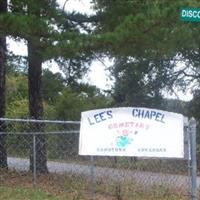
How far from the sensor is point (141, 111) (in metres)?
7.74

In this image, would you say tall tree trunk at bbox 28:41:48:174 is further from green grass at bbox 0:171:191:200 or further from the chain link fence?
green grass at bbox 0:171:191:200

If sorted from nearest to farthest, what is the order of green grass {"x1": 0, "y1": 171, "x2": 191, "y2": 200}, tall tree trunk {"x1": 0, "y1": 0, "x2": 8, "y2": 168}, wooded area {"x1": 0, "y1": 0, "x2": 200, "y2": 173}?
green grass {"x1": 0, "y1": 171, "x2": 191, "y2": 200} < wooded area {"x1": 0, "y1": 0, "x2": 200, "y2": 173} < tall tree trunk {"x1": 0, "y1": 0, "x2": 8, "y2": 168}

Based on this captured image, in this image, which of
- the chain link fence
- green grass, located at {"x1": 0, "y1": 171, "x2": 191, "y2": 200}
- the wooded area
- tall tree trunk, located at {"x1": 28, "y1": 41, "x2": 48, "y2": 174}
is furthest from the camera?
tall tree trunk, located at {"x1": 28, "y1": 41, "x2": 48, "y2": 174}

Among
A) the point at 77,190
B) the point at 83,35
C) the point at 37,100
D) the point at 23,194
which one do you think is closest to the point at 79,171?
the point at 37,100

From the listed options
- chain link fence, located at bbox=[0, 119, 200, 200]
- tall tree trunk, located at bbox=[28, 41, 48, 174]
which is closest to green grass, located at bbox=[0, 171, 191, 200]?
chain link fence, located at bbox=[0, 119, 200, 200]

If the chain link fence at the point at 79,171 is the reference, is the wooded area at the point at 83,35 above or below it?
above

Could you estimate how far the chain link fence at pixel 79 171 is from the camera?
394 inches

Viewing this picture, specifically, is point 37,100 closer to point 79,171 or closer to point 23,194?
point 79,171

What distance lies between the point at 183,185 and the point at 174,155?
4.09 meters

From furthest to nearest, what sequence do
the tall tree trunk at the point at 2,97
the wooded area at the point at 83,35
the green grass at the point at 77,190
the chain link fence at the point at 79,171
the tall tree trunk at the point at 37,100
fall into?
the tall tree trunk at the point at 2,97
the tall tree trunk at the point at 37,100
the wooded area at the point at 83,35
the chain link fence at the point at 79,171
the green grass at the point at 77,190

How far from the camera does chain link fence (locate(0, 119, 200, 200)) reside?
10.0m

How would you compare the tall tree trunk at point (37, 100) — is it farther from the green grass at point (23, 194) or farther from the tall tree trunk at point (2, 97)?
the green grass at point (23, 194)

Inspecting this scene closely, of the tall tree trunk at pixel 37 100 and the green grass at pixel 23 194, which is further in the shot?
the tall tree trunk at pixel 37 100

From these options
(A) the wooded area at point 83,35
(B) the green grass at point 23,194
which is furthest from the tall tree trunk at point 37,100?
(B) the green grass at point 23,194
